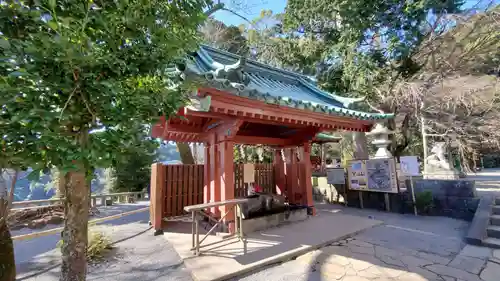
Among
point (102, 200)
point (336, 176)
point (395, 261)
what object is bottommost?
point (395, 261)

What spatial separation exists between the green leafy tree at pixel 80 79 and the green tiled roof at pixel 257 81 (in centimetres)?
66

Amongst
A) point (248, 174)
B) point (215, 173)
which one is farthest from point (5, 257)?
point (248, 174)

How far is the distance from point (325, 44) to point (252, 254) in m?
A: 9.07

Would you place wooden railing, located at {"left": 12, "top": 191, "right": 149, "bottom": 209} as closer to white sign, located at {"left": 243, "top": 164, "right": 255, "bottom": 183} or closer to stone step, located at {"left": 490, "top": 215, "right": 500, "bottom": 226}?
white sign, located at {"left": 243, "top": 164, "right": 255, "bottom": 183}

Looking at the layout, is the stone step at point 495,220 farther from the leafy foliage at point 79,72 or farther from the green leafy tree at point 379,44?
the leafy foliage at point 79,72

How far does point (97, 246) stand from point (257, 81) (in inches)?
206

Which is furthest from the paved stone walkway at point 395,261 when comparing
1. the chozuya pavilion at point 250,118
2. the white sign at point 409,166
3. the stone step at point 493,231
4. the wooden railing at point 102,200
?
the wooden railing at point 102,200

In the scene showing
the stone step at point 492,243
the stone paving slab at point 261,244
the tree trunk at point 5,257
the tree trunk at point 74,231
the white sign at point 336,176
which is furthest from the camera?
the white sign at point 336,176

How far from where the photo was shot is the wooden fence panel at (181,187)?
6.58 metres

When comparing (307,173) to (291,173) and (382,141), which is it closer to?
(291,173)

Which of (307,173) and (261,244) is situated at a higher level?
(307,173)

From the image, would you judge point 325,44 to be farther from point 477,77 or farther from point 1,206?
point 1,206

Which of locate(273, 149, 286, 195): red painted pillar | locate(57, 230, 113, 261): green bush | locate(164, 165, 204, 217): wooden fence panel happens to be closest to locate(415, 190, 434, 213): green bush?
locate(273, 149, 286, 195): red painted pillar

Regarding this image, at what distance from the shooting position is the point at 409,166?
695 cm
